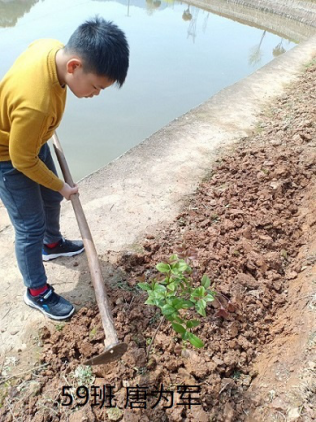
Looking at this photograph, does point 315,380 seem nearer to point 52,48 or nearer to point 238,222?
point 238,222

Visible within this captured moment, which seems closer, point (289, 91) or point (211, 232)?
point (211, 232)

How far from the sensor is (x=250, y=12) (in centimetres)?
1477

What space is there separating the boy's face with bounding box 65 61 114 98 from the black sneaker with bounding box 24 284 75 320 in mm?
1254

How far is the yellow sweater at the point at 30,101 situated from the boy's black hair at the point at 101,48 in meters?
0.16

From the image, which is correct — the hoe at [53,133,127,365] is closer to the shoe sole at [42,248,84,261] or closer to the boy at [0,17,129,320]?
the boy at [0,17,129,320]

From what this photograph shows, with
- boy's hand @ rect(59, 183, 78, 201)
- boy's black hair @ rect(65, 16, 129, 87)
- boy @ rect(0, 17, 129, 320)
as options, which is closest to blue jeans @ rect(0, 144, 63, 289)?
boy @ rect(0, 17, 129, 320)

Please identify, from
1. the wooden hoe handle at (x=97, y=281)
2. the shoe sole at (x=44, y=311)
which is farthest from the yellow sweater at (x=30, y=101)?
the shoe sole at (x=44, y=311)

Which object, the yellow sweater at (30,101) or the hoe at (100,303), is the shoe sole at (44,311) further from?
the yellow sweater at (30,101)

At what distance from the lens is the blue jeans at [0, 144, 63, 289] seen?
6.11 feet

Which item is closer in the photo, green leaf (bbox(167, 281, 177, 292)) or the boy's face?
the boy's face

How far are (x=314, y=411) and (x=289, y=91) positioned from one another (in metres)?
5.39

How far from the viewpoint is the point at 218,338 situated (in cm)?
208

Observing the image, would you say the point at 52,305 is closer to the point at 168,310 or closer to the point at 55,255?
the point at 55,255

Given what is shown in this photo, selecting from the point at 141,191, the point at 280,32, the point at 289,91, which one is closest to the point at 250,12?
the point at 280,32
